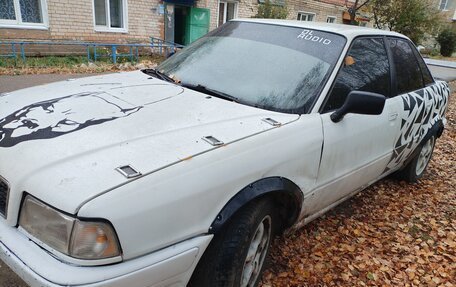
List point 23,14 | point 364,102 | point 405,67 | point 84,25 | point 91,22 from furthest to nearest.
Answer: point 91,22, point 84,25, point 23,14, point 405,67, point 364,102

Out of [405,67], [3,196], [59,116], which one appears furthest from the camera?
[405,67]

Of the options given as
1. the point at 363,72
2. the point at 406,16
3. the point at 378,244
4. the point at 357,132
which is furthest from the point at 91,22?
the point at 406,16

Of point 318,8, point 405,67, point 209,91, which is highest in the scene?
point 318,8

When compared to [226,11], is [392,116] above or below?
below

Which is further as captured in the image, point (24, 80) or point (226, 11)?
point (226, 11)

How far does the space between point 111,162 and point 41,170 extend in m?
0.30

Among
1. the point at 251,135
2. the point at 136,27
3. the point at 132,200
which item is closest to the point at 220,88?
the point at 251,135

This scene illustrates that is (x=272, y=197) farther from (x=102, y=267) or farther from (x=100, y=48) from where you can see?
(x=100, y=48)

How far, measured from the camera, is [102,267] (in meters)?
1.47

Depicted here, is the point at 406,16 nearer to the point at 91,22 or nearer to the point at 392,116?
the point at 91,22

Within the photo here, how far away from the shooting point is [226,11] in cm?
1689

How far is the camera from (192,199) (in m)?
1.67

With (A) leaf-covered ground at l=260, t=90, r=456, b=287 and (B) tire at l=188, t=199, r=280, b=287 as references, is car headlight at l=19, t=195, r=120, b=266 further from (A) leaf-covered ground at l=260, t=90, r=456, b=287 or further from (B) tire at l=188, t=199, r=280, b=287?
(A) leaf-covered ground at l=260, t=90, r=456, b=287

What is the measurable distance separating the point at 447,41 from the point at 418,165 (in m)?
28.3
